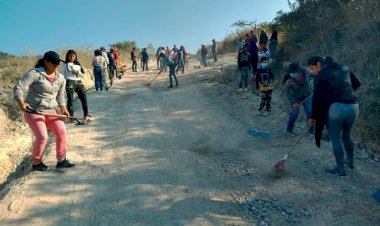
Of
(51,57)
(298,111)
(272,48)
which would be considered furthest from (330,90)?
(272,48)

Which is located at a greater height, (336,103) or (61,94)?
(61,94)

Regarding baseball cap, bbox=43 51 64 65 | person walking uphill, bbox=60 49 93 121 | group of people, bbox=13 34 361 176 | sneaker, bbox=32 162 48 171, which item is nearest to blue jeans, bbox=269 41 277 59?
person walking uphill, bbox=60 49 93 121

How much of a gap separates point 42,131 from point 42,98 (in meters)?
0.55

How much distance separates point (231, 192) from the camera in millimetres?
5617

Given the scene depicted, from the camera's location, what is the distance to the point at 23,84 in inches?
229

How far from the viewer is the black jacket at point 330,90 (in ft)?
18.4

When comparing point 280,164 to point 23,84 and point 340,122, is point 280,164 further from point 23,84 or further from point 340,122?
point 23,84

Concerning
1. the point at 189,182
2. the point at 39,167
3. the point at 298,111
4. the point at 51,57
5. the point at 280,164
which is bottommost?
the point at 189,182

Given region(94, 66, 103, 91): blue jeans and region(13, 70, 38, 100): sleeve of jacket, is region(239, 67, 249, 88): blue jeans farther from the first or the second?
region(13, 70, 38, 100): sleeve of jacket

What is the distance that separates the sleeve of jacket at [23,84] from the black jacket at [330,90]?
14.9 feet

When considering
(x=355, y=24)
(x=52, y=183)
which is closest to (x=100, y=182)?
(x=52, y=183)

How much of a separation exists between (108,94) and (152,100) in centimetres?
223

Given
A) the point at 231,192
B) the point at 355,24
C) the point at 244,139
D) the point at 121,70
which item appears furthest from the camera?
the point at 121,70

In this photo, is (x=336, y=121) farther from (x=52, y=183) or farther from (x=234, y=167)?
(x=52, y=183)
